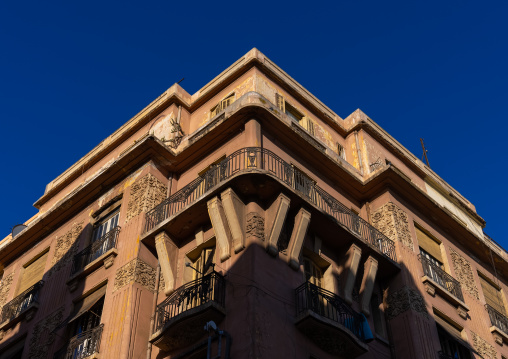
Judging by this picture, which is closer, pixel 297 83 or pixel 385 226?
pixel 385 226

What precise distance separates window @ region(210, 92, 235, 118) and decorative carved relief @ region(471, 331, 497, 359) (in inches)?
414

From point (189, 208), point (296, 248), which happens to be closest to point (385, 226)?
point (296, 248)

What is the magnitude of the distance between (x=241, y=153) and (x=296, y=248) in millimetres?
3150

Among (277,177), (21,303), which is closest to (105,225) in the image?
(21,303)

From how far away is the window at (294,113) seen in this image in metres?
23.9

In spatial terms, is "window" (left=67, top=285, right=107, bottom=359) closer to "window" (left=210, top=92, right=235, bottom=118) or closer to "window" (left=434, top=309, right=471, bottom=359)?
"window" (left=210, top=92, right=235, bottom=118)

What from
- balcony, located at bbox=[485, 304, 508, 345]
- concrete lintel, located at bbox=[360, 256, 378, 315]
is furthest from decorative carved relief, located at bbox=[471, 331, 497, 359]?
concrete lintel, located at bbox=[360, 256, 378, 315]

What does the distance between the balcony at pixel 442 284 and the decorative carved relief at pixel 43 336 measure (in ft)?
35.3

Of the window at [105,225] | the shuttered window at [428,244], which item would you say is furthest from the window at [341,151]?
the window at [105,225]

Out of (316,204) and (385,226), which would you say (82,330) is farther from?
(385,226)

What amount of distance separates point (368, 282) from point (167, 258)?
18.3 feet

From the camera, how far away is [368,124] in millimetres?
26188

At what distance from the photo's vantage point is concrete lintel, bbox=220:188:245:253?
1819cm

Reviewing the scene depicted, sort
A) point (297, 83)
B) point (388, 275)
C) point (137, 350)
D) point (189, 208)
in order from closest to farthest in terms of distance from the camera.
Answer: point (137, 350)
point (189, 208)
point (388, 275)
point (297, 83)
